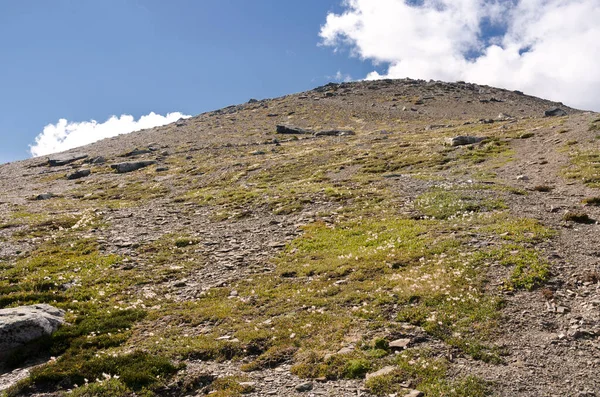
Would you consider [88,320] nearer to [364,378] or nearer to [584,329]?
[364,378]

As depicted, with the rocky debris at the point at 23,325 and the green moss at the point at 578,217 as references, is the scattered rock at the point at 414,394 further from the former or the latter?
the green moss at the point at 578,217

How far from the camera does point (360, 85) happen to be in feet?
612

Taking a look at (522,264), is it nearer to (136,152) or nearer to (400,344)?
(400,344)

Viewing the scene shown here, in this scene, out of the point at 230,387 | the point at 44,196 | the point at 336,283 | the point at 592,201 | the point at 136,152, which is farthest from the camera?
the point at 136,152

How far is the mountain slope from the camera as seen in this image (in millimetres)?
12070

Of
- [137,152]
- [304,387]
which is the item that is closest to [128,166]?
[137,152]

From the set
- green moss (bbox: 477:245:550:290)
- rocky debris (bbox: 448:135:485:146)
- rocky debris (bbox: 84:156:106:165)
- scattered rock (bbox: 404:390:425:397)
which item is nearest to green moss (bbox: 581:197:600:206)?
green moss (bbox: 477:245:550:290)

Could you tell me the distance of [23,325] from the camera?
49.5ft

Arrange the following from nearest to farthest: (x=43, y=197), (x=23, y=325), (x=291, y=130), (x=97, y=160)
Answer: (x=23, y=325), (x=43, y=197), (x=97, y=160), (x=291, y=130)

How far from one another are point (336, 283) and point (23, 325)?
1280cm

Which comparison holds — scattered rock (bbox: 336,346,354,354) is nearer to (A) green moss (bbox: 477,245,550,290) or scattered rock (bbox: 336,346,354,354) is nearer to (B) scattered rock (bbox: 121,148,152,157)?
(A) green moss (bbox: 477,245,550,290)

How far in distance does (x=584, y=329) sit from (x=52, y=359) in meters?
18.1

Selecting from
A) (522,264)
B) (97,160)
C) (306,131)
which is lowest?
(522,264)

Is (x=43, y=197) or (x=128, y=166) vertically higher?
(x=128, y=166)
